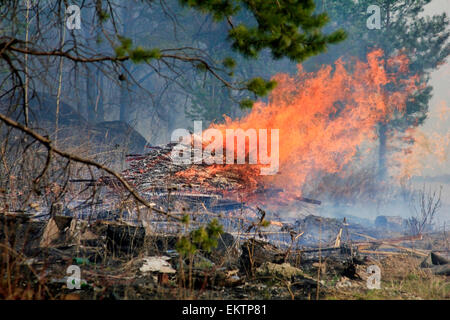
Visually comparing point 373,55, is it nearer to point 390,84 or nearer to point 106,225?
point 390,84

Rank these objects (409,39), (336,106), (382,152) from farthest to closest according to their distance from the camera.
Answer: (382,152), (336,106), (409,39)

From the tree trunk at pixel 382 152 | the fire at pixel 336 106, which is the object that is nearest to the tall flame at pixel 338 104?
the fire at pixel 336 106

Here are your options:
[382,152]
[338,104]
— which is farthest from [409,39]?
[382,152]

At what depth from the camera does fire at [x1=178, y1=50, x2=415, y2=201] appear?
19.2 m

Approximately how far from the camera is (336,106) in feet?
74.1

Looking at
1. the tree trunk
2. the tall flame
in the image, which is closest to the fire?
the tall flame

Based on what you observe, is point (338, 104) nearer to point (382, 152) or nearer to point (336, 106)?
point (336, 106)

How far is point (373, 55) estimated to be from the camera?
22484 millimetres

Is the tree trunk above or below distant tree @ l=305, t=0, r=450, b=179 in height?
below

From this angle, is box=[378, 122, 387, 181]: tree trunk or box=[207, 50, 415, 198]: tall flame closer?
box=[207, 50, 415, 198]: tall flame

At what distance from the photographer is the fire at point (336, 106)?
19.2 meters

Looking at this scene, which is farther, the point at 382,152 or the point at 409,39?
the point at 382,152

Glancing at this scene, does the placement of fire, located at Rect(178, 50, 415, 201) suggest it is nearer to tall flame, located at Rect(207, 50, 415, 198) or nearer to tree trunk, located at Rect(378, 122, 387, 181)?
tall flame, located at Rect(207, 50, 415, 198)

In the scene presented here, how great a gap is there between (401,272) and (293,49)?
5282 mm
